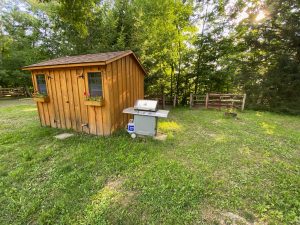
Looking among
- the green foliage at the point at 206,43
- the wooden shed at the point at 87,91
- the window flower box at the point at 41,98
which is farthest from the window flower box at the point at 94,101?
the green foliage at the point at 206,43

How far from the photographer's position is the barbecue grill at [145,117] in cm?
438

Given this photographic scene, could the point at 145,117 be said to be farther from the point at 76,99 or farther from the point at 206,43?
the point at 206,43

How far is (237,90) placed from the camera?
10.0 m

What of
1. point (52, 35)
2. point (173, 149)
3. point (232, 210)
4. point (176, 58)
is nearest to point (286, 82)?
point (176, 58)

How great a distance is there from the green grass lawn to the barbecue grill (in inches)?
11.3

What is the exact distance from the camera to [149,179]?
2.78 m

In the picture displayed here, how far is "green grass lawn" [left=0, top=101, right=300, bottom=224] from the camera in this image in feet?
6.95

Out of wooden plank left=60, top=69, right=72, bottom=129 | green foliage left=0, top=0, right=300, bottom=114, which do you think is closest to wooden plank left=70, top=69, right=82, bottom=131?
wooden plank left=60, top=69, right=72, bottom=129

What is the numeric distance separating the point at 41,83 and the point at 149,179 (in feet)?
16.7

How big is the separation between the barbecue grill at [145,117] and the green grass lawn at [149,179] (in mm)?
288

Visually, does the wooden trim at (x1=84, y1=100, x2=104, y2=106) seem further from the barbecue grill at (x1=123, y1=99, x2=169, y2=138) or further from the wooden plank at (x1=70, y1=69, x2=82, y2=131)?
the barbecue grill at (x1=123, y1=99, x2=169, y2=138)

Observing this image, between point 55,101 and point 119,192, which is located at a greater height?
point 55,101

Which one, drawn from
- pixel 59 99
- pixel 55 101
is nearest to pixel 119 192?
pixel 59 99

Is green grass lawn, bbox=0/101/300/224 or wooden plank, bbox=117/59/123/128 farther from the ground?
wooden plank, bbox=117/59/123/128
